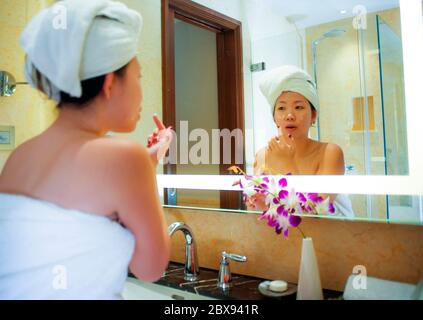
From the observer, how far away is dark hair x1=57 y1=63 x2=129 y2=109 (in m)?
0.64

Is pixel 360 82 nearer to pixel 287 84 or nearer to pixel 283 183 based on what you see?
pixel 287 84

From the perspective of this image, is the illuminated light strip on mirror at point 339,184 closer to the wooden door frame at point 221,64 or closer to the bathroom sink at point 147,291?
the wooden door frame at point 221,64

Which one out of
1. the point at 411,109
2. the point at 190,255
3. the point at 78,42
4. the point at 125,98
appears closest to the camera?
the point at 78,42

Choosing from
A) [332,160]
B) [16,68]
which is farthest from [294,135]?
[16,68]

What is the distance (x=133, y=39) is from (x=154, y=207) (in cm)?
32

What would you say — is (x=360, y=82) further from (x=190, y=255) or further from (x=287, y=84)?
(x=190, y=255)

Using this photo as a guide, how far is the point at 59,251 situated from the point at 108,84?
0.32 m

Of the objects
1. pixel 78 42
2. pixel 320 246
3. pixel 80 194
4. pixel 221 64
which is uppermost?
pixel 221 64

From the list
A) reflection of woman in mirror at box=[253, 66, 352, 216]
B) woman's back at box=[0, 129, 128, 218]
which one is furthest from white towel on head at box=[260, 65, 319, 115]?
woman's back at box=[0, 129, 128, 218]

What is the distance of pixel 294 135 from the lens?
0.99 metres

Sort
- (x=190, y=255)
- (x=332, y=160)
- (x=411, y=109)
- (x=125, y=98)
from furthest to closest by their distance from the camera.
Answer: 1. (x=190, y=255)
2. (x=332, y=160)
3. (x=411, y=109)
4. (x=125, y=98)

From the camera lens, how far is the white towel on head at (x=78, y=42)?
0.60m

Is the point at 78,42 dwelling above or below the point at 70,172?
above

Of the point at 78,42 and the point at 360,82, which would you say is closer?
the point at 78,42
